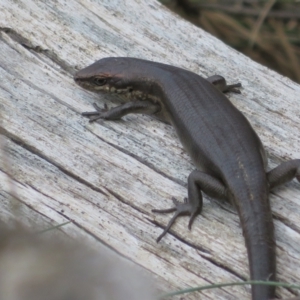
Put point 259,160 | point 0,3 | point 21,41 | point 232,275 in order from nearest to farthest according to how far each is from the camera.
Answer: point 232,275 < point 259,160 < point 21,41 < point 0,3

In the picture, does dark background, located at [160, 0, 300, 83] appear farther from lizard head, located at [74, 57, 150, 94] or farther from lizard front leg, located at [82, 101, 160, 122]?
lizard front leg, located at [82, 101, 160, 122]

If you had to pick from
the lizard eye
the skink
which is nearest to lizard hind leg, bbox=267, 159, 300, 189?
the skink

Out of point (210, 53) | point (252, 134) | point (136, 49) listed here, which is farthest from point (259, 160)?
point (136, 49)

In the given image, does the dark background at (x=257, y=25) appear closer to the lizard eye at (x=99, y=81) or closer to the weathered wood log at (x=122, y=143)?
the weathered wood log at (x=122, y=143)

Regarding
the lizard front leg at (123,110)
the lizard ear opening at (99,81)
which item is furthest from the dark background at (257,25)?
the lizard front leg at (123,110)

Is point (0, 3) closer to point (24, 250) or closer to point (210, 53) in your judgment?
point (210, 53)
